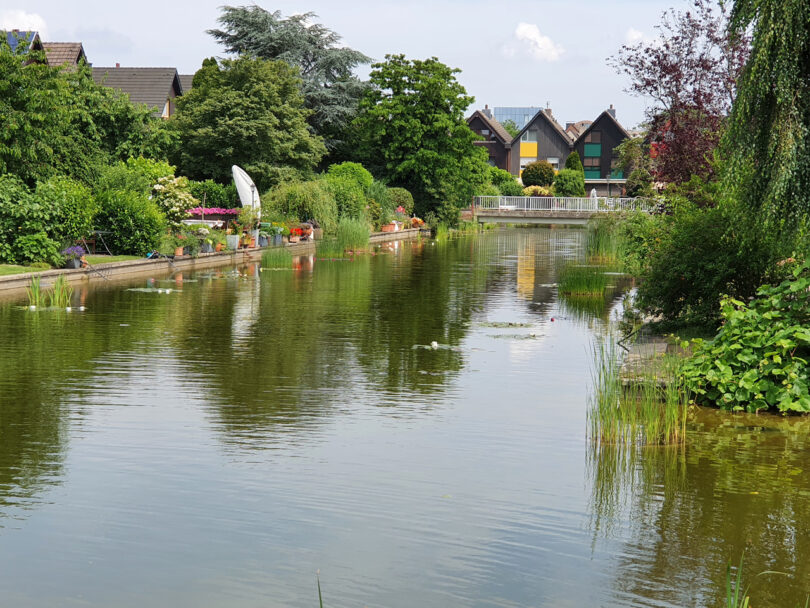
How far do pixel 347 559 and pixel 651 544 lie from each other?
1.94 m

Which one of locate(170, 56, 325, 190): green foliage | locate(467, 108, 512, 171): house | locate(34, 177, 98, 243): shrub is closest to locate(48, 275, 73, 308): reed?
locate(34, 177, 98, 243): shrub

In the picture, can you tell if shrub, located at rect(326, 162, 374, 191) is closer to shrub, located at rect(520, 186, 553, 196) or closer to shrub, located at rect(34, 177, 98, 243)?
shrub, located at rect(34, 177, 98, 243)

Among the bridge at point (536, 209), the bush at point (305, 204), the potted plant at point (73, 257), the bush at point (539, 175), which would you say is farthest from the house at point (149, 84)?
the potted plant at point (73, 257)

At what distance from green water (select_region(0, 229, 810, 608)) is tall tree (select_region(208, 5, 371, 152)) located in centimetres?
4674

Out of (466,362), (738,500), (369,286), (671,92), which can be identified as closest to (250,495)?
(738,500)

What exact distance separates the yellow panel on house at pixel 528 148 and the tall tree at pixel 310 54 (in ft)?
174

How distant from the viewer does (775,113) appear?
10648 millimetres

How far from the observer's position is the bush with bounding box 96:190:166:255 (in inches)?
1062

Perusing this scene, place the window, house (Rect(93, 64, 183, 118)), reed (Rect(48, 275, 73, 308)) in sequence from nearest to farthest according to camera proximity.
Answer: reed (Rect(48, 275, 73, 308)) → house (Rect(93, 64, 183, 118)) → the window

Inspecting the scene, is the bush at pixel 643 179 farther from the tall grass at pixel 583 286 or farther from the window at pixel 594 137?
the window at pixel 594 137

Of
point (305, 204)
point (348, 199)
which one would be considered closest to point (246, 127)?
point (348, 199)

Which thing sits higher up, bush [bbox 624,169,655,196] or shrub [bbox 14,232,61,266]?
bush [bbox 624,169,655,196]

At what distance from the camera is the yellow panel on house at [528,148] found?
112 m

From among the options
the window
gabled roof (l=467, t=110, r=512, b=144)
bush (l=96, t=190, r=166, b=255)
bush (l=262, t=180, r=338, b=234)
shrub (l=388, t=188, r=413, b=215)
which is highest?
gabled roof (l=467, t=110, r=512, b=144)
